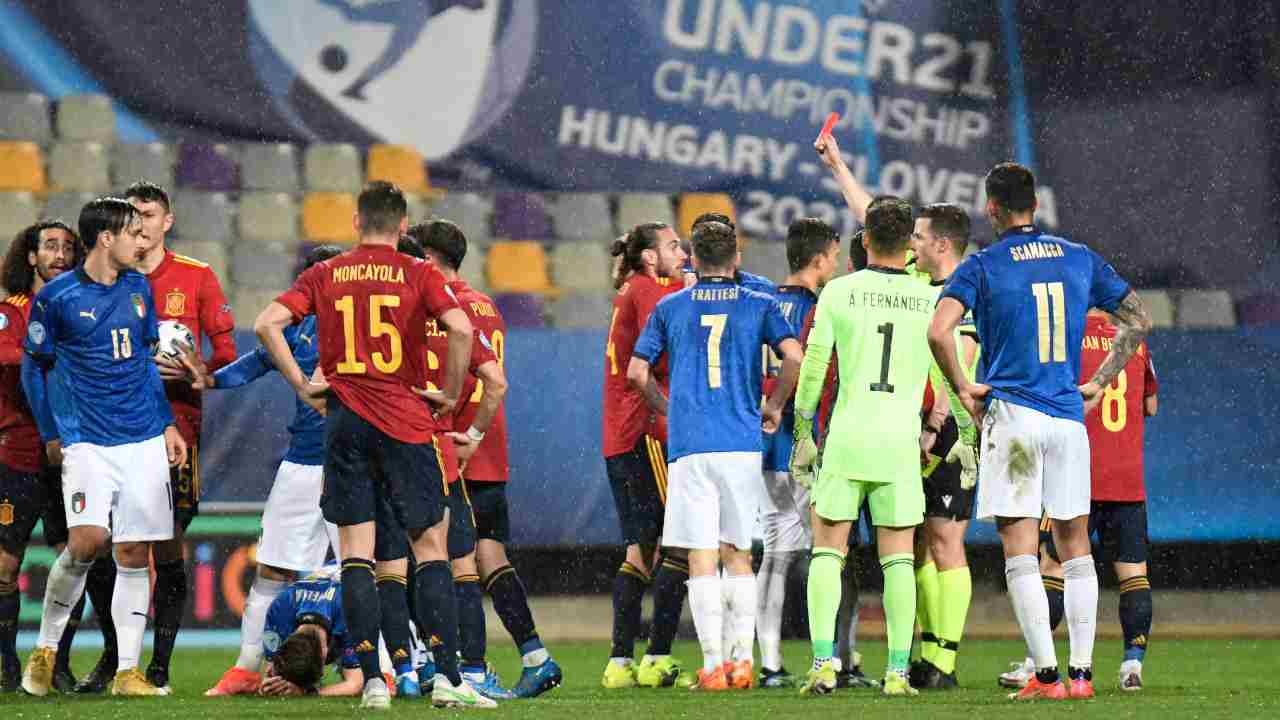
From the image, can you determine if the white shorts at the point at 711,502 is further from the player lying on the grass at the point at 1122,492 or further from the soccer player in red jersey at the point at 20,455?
the soccer player in red jersey at the point at 20,455

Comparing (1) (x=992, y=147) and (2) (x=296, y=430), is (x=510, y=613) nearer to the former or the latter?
(2) (x=296, y=430)

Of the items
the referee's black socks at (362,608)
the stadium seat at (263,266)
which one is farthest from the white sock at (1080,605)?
the stadium seat at (263,266)

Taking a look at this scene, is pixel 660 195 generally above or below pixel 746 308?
above

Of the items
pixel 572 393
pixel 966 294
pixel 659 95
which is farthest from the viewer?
pixel 659 95

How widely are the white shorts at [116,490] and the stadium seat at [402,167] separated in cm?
609

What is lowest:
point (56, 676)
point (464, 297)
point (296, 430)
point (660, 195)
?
point (56, 676)

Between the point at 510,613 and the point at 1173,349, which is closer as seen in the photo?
the point at 510,613

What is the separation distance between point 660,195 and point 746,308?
240 inches

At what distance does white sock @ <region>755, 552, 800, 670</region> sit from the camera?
9.04 meters

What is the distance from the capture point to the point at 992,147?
1434 centimetres

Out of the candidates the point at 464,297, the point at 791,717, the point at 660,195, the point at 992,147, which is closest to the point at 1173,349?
the point at 992,147

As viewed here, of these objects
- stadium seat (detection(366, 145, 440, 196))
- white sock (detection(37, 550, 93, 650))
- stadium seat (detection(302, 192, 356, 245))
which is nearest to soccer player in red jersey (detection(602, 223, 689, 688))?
white sock (detection(37, 550, 93, 650))

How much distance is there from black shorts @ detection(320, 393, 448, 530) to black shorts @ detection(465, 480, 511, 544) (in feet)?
5.15

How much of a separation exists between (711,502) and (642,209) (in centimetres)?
643
